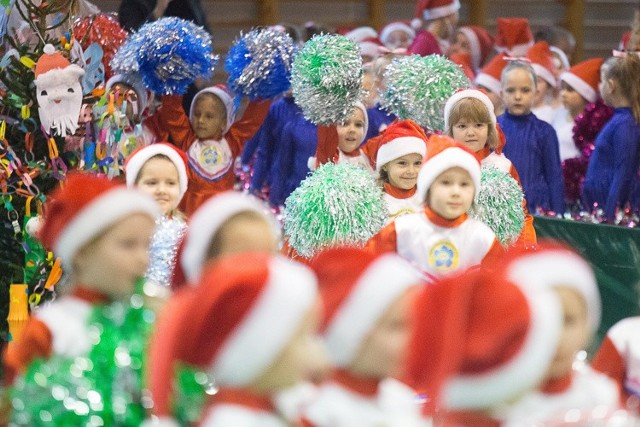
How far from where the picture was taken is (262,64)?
6.48 m

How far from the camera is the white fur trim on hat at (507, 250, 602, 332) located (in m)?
2.74

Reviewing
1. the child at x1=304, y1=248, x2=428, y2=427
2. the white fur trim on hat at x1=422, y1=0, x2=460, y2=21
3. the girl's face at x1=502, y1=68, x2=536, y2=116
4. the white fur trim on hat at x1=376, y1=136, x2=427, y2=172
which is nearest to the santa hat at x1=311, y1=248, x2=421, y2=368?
the child at x1=304, y1=248, x2=428, y2=427

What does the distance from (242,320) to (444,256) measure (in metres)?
2.23

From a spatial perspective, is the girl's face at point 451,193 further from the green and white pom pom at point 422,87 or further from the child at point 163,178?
the green and white pom pom at point 422,87

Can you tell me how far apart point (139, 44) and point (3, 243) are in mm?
1505

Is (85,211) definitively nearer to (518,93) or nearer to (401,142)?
(401,142)

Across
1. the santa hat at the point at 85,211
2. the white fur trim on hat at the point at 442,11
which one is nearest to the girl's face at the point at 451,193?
the santa hat at the point at 85,211

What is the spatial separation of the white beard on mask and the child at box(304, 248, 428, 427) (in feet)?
8.51

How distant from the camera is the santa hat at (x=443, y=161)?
4.54 meters

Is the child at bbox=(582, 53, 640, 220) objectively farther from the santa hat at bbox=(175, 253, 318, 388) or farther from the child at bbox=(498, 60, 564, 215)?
the santa hat at bbox=(175, 253, 318, 388)

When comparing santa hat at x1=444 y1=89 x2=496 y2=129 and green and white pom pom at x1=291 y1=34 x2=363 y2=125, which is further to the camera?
green and white pom pom at x1=291 y1=34 x2=363 y2=125

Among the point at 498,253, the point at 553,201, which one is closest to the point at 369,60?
the point at 553,201

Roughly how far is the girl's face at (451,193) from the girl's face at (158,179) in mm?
1031

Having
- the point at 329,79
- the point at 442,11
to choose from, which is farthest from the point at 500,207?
the point at 442,11
